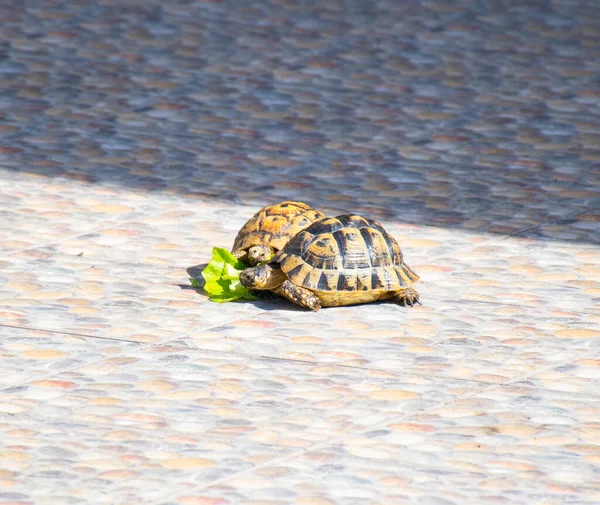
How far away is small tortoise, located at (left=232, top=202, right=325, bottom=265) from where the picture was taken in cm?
775

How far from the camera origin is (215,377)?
20.9 feet

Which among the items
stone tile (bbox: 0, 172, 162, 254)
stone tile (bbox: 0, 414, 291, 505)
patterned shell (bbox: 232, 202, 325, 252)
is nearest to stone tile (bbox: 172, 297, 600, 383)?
patterned shell (bbox: 232, 202, 325, 252)

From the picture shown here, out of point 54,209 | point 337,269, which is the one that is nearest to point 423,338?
point 337,269

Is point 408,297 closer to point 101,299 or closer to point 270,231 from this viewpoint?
point 270,231

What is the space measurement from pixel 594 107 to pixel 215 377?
295 inches

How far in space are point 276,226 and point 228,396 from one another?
1.94 m

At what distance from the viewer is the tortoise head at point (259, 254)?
25.3ft

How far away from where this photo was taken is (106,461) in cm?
534

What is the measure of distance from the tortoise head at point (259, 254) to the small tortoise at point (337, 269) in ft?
0.51

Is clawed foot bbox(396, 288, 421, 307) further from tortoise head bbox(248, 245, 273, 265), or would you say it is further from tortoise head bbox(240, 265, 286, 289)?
tortoise head bbox(248, 245, 273, 265)

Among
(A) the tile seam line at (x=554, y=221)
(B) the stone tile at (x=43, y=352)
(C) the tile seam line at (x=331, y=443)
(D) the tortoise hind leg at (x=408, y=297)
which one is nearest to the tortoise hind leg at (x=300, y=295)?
(D) the tortoise hind leg at (x=408, y=297)

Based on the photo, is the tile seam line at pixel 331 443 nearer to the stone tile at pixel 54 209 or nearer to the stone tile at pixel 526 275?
the stone tile at pixel 526 275

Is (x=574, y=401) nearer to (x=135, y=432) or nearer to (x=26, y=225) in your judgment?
(x=135, y=432)

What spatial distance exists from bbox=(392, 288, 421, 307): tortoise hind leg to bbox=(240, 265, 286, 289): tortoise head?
2.35 feet
